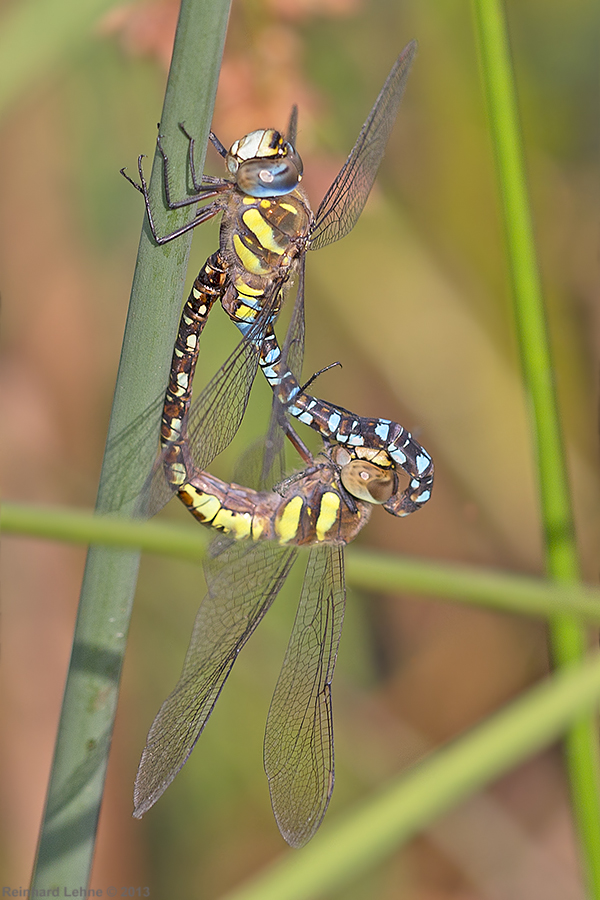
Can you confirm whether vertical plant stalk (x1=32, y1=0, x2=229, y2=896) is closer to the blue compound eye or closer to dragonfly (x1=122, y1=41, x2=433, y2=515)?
dragonfly (x1=122, y1=41, x2=433, y2=515)

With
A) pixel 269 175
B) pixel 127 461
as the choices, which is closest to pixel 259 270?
pixel 269 175

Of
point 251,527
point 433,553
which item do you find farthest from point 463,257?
point 251,527

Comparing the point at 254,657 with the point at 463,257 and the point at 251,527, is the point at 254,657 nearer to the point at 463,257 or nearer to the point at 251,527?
the point at 251,527

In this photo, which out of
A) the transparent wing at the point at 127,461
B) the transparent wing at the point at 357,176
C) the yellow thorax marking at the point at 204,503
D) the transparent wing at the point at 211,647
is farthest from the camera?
the yellow thorax marking at the point at 204,503

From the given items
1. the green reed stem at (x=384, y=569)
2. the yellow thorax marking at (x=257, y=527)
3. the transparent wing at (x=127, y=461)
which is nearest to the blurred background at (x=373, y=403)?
the yellow thorax marking at (x=257, y=527)

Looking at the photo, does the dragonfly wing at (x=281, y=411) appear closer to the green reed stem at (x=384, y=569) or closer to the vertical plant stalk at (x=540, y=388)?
the vertical plant stalk at (x=540, y=388)

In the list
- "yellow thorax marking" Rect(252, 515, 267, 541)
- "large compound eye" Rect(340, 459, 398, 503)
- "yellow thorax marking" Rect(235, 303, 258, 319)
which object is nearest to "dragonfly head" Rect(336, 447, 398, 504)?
"large compound eye" Rect(340, 459, 398, 503)
